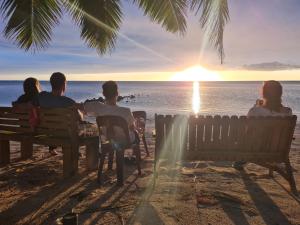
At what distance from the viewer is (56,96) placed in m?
6.89

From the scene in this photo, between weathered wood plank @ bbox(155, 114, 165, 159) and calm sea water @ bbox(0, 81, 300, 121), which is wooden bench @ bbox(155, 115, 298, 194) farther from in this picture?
calm sea water @ bbox(0, 81, 300, 121)

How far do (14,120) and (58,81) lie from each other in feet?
4.11

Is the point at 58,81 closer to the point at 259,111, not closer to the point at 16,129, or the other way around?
the point at 16,129

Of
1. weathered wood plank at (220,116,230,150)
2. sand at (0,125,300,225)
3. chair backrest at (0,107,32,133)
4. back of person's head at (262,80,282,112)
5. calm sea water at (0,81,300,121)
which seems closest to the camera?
sand at (0,125,300,225)

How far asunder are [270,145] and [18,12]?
574 centimetres

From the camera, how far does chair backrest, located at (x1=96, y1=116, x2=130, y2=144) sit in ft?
20.5

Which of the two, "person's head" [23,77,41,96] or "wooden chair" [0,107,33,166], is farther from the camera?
"person's head" [23,77,41,96]

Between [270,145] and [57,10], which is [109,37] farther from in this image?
[270,145]

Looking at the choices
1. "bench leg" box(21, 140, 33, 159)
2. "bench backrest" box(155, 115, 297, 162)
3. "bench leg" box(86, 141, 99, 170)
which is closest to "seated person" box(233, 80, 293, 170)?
"bench backrest" box(155, 115, 297, 162)

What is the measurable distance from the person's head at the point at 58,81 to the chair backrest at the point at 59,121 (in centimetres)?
40

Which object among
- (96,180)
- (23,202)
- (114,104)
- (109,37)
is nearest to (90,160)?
(96,180)

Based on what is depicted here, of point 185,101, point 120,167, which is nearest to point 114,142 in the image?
point 120,167

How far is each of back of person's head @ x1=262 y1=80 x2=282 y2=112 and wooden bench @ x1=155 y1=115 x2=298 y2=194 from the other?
0.54m

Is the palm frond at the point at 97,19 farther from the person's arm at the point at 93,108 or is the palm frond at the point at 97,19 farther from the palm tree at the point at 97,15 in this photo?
the person's arm at the point at 93,108
